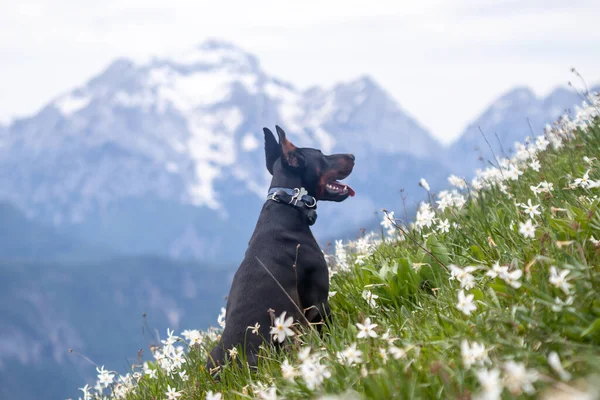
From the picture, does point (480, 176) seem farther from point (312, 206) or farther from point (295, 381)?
point (295, 381)

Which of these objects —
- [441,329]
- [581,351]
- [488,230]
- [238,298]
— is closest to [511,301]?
[441,329]

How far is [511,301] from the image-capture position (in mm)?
3672

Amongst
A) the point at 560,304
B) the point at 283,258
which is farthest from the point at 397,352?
the point at 283,258

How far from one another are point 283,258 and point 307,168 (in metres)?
1.33

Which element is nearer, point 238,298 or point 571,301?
point 571,301

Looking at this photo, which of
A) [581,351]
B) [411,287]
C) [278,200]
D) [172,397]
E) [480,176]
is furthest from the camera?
[480,176]

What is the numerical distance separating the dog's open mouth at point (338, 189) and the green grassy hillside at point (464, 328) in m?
0.88

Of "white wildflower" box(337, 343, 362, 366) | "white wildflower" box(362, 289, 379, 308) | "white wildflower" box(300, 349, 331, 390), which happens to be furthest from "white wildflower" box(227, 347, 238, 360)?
"white wildflower" box(300, 349, 331, 390)

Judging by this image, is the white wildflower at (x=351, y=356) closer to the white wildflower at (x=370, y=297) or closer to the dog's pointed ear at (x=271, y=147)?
the white wildflower at (x=370, y=297)

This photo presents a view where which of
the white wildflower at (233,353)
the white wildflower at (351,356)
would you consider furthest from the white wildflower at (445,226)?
the white wildflower at (351,356)

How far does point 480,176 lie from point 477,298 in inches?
192

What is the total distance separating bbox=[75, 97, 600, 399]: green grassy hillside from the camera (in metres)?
2.94

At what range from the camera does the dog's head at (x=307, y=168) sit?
6574mm

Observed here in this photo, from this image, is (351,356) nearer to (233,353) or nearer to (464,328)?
(464,328)
